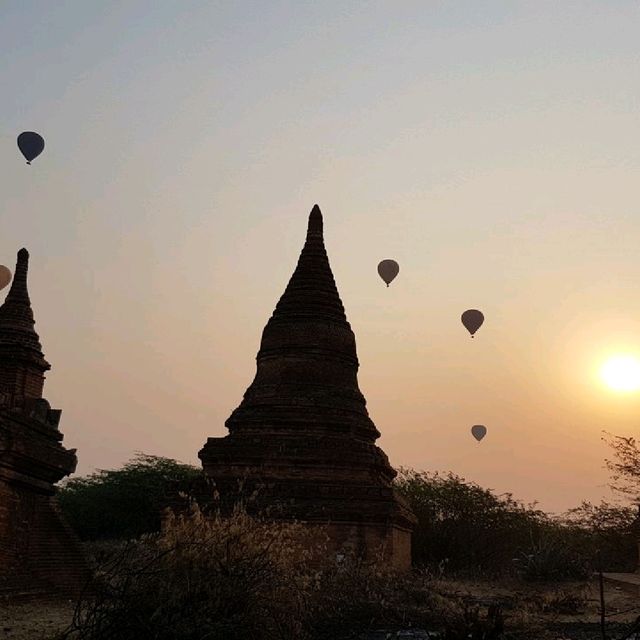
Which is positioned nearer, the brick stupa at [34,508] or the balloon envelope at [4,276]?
the brick stupa at [34,508]

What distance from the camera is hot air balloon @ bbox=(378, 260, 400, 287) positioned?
26.1 m

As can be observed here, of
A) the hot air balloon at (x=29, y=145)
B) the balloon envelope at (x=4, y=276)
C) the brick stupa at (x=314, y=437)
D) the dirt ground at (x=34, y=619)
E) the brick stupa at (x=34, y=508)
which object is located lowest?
the dirt ground at (x=34, y=619)

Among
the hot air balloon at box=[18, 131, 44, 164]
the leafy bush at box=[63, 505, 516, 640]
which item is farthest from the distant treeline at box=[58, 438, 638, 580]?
the leafy bush at box=[63, 505, 516, 640]

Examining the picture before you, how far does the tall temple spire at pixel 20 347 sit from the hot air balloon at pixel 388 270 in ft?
34.3

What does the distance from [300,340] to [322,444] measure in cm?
388

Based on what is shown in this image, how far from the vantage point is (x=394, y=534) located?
20422mm

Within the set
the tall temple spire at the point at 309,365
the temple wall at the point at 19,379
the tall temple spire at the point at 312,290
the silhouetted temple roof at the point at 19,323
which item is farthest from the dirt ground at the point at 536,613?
the silhouetted temple roof at the point at 19,323

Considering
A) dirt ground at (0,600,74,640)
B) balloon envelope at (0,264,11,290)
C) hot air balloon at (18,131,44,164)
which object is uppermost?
hot air balloon at (18,131,44,164)

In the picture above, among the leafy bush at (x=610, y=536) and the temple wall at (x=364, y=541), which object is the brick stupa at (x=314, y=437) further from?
the leafy bush at (x=610, y=536)

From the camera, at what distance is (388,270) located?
26141mm

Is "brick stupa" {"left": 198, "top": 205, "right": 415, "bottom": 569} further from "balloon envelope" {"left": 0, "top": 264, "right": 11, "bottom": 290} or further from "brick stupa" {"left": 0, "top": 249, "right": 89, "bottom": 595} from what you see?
"balloon envelope" {"left": 0, "top": 264, "right": 11, "bottom": 290}

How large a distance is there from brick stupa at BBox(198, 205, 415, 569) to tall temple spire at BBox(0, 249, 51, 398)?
20.6 ft

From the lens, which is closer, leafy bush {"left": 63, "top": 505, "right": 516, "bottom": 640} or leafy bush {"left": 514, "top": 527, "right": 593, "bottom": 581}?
leafy bush {"left": 63, "top": 505, "right": 516, "bottom": 640}

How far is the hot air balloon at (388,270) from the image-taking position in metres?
26.1
